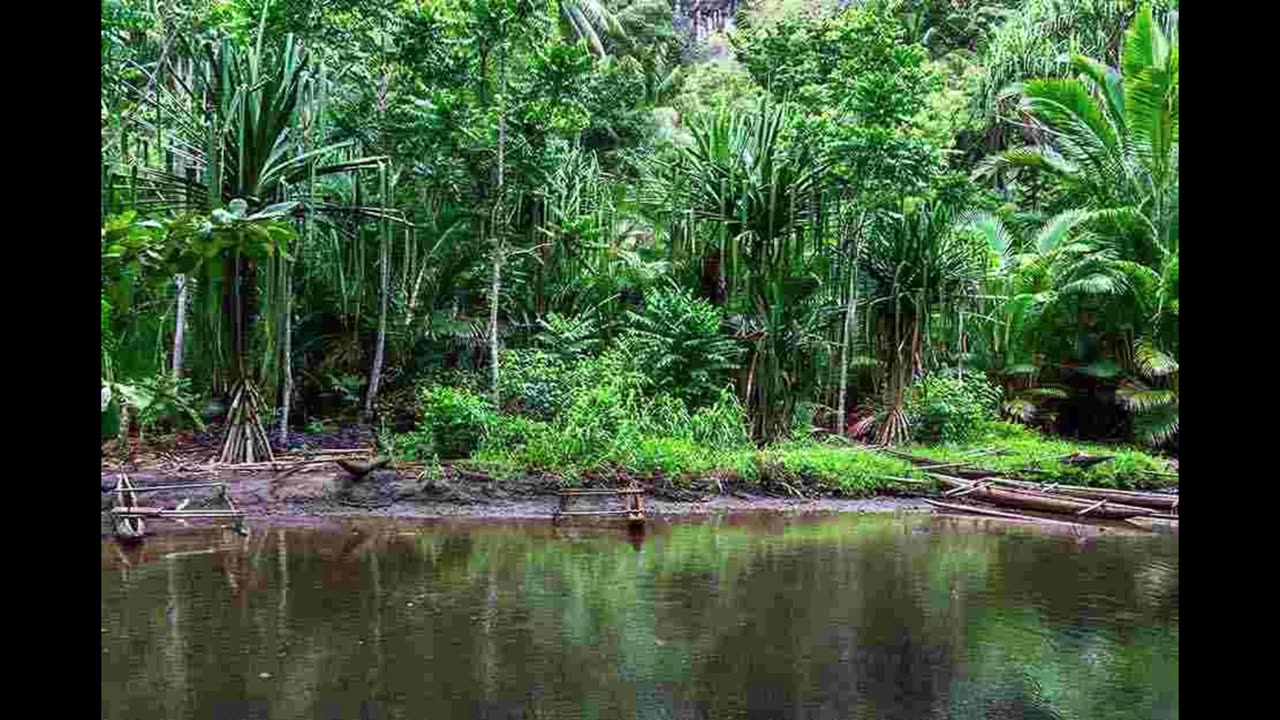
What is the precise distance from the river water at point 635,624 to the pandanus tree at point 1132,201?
614 cm

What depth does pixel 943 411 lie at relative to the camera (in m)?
14.9

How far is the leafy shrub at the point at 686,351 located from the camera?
14344 mm

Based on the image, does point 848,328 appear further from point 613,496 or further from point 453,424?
point 453,424

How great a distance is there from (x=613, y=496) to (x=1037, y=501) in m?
5.05

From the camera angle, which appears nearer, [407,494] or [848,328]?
[407,494]

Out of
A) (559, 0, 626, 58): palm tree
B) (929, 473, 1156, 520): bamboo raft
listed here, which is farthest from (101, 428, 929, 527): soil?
(559, 0, 626, 58): palm tree

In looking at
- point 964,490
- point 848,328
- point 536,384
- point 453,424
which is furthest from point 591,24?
point 964,490

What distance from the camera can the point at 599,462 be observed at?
12.3m

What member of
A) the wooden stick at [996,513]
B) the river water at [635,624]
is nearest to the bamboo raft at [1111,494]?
the wooden stick at [996,513]

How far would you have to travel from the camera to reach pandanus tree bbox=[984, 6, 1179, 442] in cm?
1552

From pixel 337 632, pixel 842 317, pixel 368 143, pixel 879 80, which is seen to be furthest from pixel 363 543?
pixel 879 80

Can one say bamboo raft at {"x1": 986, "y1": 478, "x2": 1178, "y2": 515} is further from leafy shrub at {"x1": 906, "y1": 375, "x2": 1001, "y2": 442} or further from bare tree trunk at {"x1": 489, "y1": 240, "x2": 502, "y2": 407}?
bare tree trunk at {"x1": 489, "y1": 240, "x2": 502, "y2": 407}
